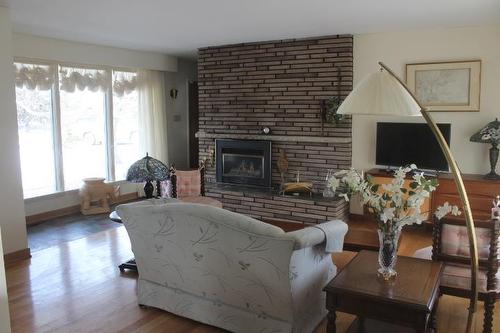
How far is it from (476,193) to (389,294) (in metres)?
3.17

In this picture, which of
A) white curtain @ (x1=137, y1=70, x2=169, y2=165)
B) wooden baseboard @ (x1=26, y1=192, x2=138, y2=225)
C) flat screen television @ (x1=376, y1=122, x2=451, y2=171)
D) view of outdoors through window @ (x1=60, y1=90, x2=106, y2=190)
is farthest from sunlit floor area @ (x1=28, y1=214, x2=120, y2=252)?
flat screen television @ (x1=376, y1=122, x2=451, y2=171)

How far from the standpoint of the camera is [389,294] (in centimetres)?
222

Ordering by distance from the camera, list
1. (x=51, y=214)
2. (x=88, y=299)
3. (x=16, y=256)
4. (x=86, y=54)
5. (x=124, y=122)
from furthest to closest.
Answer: (x=124, y=122), (x=86, y=54), (x=51, y=214), (x=16, y=256), (x=88, y=299)

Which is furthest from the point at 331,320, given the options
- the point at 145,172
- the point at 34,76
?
the point at 34,76

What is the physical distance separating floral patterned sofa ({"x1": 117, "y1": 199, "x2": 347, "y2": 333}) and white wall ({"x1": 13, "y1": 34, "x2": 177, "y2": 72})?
12.1ft

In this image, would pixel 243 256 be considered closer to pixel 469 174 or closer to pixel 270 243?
pixel 270 243

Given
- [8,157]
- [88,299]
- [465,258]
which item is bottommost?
[88,299]

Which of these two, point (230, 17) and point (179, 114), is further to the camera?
point (179, 114)

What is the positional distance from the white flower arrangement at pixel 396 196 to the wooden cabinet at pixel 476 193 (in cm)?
280

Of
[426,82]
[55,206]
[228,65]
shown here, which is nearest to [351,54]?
[426,82]

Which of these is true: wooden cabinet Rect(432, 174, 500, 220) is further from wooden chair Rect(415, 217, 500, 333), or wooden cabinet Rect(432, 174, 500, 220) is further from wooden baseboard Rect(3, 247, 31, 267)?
wooden baseboard Rect(3, 247, 31, 267)

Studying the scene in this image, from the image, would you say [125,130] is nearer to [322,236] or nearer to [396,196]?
[322,236]

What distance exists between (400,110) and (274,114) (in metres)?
4.19

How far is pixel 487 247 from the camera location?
290 cm
